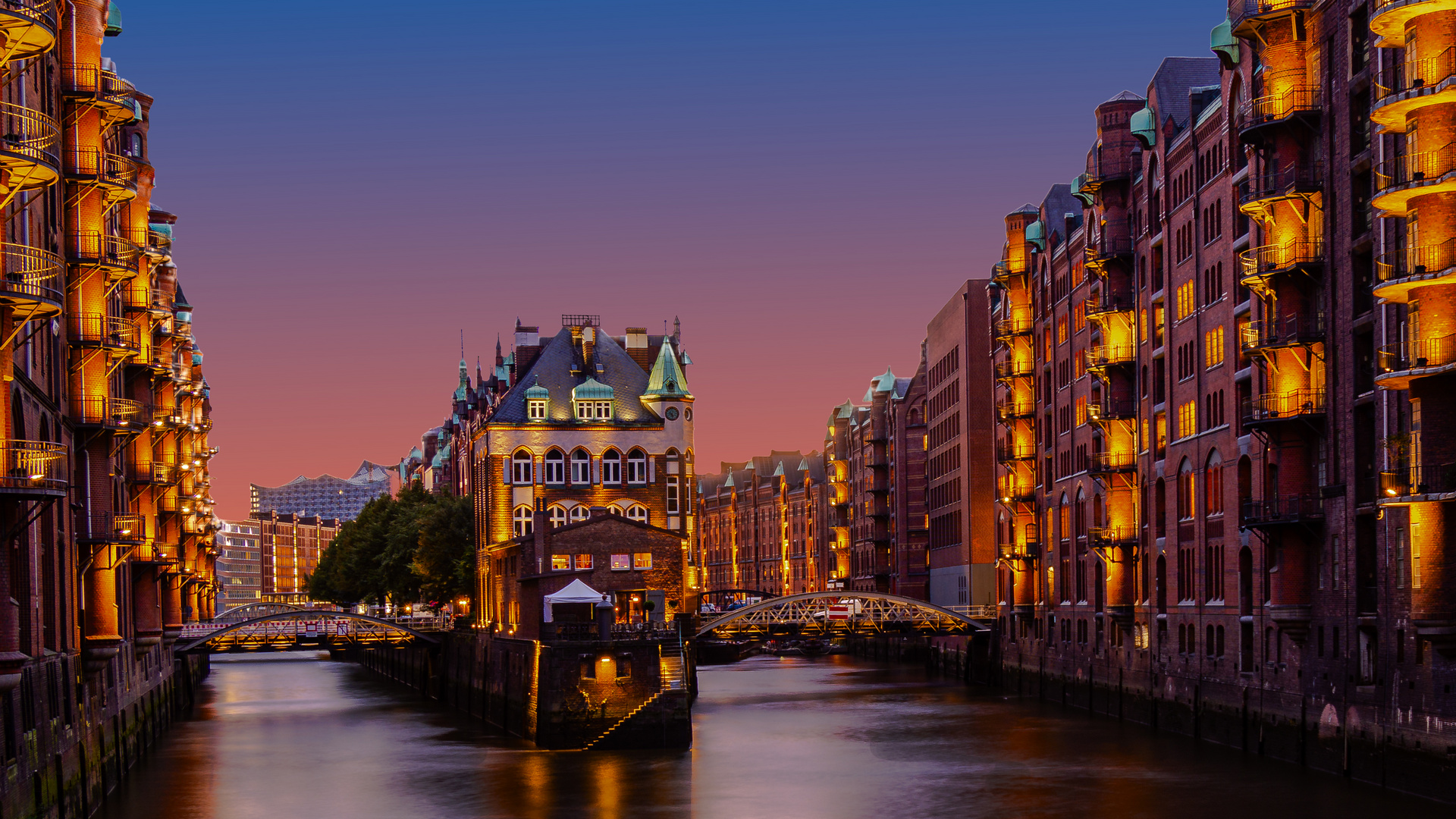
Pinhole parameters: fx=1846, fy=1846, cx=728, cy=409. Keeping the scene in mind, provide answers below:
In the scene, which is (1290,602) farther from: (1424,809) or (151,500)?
(151,500)

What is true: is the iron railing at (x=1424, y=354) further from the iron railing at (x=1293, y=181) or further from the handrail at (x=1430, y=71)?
the iron railing at (x=1293, y=181)

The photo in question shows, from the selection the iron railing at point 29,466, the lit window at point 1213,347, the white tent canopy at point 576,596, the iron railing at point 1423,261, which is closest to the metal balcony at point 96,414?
the iron railing at point 29,466

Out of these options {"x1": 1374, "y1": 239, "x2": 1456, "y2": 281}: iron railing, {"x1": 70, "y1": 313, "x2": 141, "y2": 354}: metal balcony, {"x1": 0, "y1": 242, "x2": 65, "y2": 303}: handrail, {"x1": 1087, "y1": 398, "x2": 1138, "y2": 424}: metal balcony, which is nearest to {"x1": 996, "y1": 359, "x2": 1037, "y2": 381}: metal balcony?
{"x1": 1087, "y1": 398, "x2": 1138, "y2": 424}: metal balcony

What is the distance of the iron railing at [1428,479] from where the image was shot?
45.3 metres

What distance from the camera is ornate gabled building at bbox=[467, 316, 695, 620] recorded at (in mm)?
108375

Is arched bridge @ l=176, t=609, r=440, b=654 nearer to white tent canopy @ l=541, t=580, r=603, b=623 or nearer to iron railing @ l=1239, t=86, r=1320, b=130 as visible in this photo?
white tent canopy @ l=541, t=580, r=603, b=623

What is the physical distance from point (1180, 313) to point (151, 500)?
40.7 metres

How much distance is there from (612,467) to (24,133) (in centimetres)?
7391

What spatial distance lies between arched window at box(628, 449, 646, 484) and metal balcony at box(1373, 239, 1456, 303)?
219ft

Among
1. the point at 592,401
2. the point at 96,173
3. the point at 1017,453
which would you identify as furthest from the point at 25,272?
the point at 592,401

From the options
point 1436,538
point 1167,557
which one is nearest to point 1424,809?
point 1436,538

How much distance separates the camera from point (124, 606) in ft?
211

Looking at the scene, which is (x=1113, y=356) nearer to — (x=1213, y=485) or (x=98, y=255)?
(x=1213, y=485)

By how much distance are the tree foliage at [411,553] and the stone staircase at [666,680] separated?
49274 millimetres
